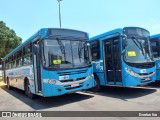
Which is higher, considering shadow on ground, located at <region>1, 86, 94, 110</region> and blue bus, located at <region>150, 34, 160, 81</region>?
blue bus, located at <region>150, 34, 160, 81</region>

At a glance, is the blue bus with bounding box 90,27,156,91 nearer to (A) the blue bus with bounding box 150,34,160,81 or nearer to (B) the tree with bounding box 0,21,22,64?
(A) the blue bus with bounding box 150,34,160,81

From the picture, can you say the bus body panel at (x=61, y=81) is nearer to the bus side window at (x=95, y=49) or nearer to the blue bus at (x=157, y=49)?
the bus side window at (x=95, y=49)

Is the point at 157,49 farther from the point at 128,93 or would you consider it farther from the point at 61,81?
the point at 61,81

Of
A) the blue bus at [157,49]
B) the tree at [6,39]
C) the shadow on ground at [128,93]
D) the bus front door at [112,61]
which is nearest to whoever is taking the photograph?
the shadow on ground at [128,93]

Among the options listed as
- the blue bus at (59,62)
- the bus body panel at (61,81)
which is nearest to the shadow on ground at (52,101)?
the blue bus at (59,62)

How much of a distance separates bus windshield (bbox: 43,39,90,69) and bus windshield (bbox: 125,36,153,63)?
194 cm

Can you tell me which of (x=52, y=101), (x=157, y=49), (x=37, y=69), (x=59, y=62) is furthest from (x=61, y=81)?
(x=157, y=49)

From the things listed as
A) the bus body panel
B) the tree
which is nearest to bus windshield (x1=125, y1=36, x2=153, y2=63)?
the bus body panel

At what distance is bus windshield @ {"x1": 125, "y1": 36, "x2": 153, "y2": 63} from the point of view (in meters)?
9.84

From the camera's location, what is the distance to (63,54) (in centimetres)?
897

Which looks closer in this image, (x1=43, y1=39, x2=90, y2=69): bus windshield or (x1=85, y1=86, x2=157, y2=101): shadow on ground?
(x1=43, y1=39, x2=90, y2=69): bus windshield

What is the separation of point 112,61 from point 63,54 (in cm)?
283

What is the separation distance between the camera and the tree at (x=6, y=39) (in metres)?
28.8

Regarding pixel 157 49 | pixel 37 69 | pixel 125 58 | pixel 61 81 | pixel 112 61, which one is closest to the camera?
pixel 61 81
